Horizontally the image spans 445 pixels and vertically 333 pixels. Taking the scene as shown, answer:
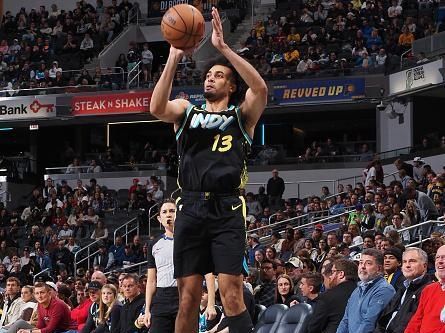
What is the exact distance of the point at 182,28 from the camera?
20.8 feet

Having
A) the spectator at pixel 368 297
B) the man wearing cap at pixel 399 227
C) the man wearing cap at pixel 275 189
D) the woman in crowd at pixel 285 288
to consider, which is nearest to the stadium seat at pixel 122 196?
the man wearing cap at pixel 275 189

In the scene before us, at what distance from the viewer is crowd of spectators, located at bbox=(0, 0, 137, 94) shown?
31000 millimetres

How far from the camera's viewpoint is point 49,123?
108 feet

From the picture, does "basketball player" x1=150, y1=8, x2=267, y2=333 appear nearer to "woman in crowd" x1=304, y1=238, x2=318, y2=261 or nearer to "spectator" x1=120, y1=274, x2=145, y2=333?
"spectator" x1=120, y1=274, x2=145, y2=333

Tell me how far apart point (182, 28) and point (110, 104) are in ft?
76.9

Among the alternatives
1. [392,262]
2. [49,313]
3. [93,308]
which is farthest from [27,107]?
[392,262]

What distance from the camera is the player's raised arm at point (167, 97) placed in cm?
628

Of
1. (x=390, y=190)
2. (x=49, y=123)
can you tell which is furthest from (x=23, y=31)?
(x=390, y=190)

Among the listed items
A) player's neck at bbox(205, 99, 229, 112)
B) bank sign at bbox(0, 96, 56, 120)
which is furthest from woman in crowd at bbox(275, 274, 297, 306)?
bank sign at bbox(0, 96, 56, 120)

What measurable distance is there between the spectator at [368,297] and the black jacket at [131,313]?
2.64 metres

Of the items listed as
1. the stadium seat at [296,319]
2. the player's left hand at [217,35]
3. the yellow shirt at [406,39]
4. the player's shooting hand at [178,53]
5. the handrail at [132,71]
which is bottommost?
the stadium seat at [296,319]

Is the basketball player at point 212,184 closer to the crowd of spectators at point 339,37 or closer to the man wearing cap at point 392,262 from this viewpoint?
the man wearing cap at point 392,262

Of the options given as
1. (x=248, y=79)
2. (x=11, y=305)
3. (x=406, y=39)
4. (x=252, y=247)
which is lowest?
(x=11, y=305)

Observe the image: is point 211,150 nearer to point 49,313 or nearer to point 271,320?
point 271,320
